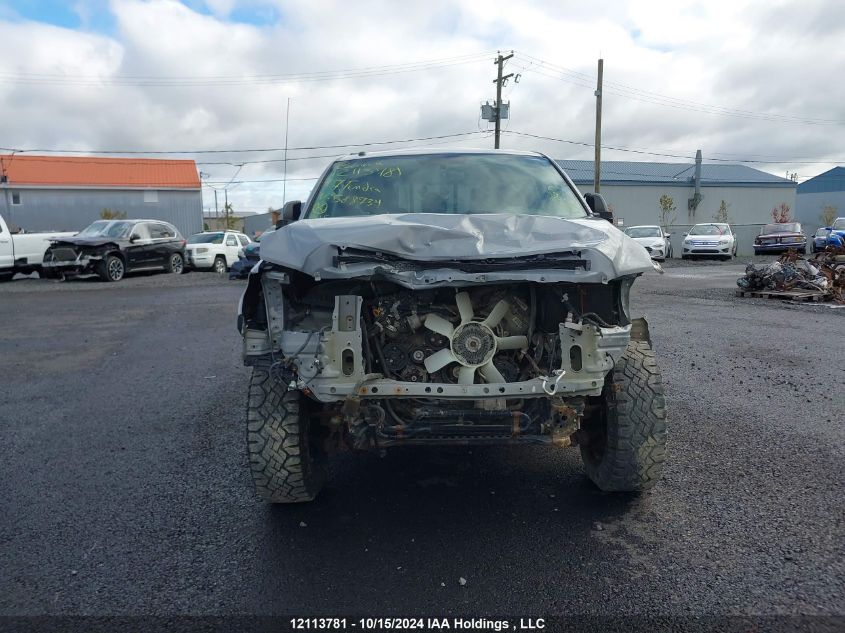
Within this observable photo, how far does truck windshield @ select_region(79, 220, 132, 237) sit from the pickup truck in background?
722mm

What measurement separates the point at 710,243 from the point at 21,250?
2282 centimetres

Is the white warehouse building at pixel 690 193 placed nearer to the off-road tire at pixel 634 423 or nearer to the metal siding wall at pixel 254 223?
the metal siding wall at pixel 254 223

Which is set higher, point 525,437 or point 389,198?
point 389,198

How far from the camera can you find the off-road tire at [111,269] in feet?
57.3

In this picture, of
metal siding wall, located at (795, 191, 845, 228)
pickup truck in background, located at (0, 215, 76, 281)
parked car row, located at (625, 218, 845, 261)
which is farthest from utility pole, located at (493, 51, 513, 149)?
metal siding wall, located at (795, 191, 845, 228)

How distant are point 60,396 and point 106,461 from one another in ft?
7.01

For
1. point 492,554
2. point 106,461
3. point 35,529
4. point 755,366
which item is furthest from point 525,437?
point 755,366

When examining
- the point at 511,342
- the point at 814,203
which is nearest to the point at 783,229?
the point at 511,342

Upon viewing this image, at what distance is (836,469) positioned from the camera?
4.08 meters

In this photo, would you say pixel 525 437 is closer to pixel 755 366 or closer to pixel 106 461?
pixel 106 461

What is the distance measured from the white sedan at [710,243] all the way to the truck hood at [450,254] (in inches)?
975

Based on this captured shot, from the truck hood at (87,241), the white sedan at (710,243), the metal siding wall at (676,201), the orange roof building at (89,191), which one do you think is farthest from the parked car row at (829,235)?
the orange roof building at (89,191)

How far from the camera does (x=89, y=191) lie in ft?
150

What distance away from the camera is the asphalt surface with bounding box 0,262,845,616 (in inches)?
110
